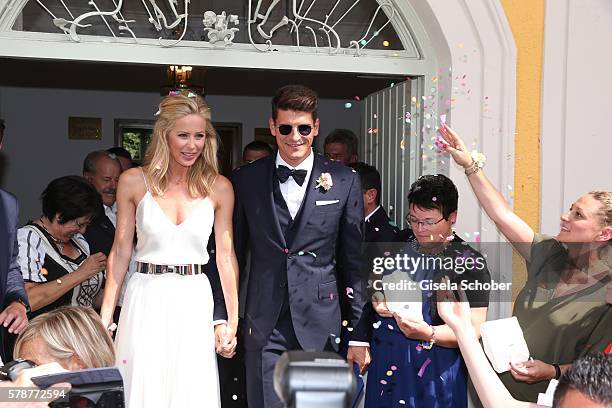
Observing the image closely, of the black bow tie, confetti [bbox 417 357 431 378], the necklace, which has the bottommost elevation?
confetti [bbox 417 357 431 378]

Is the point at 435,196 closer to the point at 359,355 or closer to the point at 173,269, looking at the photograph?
the point at 359,355

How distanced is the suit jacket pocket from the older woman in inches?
33.3

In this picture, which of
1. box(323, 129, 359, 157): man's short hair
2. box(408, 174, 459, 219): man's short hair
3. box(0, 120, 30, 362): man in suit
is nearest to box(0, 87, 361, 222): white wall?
box(323, 129, 359, 157): man's short hair

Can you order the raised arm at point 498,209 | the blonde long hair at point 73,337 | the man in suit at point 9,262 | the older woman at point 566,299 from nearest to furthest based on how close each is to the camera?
the blonde long hair at point 73,337, the older woman at point 566,299, the man in suit at point 9,262, the raised arm at point 498,209

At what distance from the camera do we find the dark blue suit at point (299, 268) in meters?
4.15

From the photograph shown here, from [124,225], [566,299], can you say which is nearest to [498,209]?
[566,299]

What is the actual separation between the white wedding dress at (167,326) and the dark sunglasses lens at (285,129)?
522 millimetres

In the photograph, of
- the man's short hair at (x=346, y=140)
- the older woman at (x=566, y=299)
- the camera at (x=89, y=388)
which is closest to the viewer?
the camera at (x=89, y=388)

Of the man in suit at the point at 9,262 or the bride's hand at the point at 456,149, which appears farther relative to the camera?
the bride's hand at the point at 456,149

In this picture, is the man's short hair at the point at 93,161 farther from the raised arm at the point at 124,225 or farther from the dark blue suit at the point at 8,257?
the dark blue suit at the point at 8,257

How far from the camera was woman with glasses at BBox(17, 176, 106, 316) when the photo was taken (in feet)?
15.7

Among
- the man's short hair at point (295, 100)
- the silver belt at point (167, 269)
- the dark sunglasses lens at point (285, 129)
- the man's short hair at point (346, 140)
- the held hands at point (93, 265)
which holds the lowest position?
the held hands at point (93, 265)

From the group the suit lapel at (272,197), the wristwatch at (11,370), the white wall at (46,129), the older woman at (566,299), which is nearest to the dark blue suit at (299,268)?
the suit lapel at (272,197)

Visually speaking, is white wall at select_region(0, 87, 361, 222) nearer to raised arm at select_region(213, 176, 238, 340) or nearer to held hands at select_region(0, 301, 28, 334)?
raised arm at select_region(213, 176, 238, 340)
